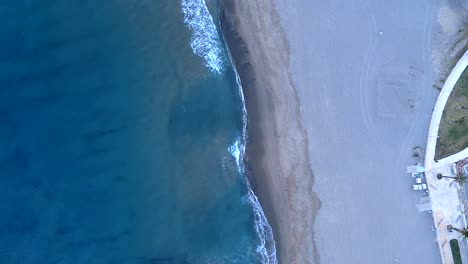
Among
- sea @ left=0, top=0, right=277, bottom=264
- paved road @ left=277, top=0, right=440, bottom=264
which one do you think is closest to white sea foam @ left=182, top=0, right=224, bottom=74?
sea @ left=0, top=0, right=277, bottom=264

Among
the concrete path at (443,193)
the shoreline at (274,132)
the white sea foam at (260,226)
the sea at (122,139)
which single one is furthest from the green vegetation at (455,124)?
the sea at (122,139)

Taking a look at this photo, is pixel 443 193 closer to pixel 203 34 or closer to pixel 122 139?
pixel 203 34

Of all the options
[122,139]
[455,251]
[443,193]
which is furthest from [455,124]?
[122,139]

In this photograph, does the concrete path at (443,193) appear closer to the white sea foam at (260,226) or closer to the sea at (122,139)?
the white sea foam at (260,226)

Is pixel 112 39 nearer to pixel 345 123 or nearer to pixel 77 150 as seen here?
pixel 77 150

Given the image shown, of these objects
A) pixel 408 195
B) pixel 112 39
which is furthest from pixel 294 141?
pixel 112 39

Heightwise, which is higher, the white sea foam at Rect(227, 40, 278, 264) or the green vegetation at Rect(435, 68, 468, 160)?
A: the green vegetation at Rect(435, 68, 468, 160)

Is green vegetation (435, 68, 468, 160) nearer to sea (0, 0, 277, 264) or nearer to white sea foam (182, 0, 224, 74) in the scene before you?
sea (0, 0, 277, 264)
